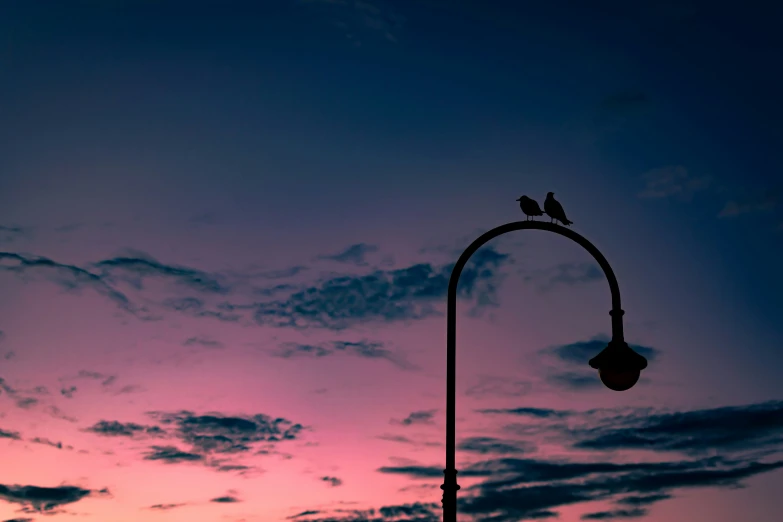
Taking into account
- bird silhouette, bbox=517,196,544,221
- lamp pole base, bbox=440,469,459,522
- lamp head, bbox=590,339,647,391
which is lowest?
lamp pole base, bbox=440,469,459,522

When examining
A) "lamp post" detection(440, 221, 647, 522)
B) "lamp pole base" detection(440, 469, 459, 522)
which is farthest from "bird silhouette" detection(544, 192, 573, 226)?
"lamp pole base" detection(440, 469, 459, 522)

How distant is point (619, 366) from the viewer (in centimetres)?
1043

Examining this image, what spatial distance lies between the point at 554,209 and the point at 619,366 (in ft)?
10.9

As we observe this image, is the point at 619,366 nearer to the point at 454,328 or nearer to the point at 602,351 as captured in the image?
the point at 602,351

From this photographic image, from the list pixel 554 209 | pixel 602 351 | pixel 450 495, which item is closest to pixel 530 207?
pixel 554 209

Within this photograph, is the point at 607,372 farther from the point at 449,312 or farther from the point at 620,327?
the point at 449,312

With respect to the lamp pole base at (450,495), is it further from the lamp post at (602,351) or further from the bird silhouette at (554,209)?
the bird silhouette at (554,209)

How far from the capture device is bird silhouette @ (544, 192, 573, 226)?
1262 centimetres

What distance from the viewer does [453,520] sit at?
923 centimetres

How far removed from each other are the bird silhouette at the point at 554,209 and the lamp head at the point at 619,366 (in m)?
2.93

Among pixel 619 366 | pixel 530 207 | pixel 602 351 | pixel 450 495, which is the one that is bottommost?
pixel 450 495

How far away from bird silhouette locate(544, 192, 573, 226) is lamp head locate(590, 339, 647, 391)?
293 centimetres

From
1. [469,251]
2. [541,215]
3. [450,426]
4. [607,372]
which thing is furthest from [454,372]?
[541,215]

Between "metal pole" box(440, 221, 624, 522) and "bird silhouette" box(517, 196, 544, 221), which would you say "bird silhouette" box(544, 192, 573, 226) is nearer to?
"bird silhouette" box(517, 196, 544, 221)
